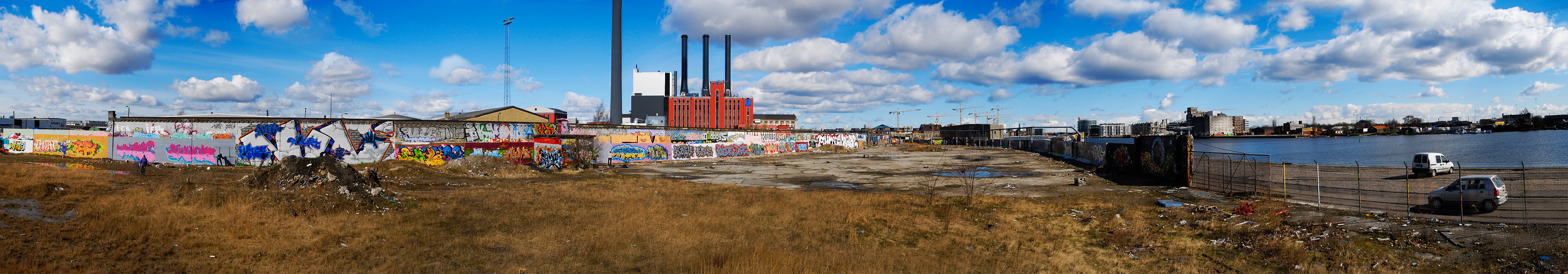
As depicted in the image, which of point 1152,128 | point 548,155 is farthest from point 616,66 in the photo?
point 1152,128

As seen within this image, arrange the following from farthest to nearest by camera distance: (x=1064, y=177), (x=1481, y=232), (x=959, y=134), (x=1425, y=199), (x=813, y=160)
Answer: (x=959, y=134)
(x=813, y=160)
(x=1064, y=177)
(x=1425, y=199)
(x=1481, y=232)

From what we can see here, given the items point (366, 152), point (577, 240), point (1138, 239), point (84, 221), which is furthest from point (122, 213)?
point (366, 152)

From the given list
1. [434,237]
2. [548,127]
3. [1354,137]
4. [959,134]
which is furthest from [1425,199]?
[1354,137]

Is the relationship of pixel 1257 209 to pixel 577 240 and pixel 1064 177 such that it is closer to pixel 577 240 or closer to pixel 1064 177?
pixel 1064 177

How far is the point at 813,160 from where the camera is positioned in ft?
149

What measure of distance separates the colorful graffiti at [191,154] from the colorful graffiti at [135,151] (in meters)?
1.36

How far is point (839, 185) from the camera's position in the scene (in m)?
24.0

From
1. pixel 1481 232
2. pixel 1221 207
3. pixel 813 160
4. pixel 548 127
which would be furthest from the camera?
pixel 813 160

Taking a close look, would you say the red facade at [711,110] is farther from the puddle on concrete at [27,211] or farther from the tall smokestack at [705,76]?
the puddle on concrete at [27,211]

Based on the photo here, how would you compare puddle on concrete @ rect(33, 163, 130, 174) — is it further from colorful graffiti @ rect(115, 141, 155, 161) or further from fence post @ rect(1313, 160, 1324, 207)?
fence post @ rect(1313, 160, 1324, 207)

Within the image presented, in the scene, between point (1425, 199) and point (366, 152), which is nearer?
point (1425, 199)

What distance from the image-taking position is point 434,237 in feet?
33.1

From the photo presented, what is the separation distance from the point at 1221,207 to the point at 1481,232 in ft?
15.4

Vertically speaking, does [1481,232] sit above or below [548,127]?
below
